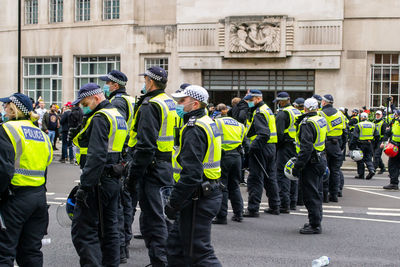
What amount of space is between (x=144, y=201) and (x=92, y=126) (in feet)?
3.51

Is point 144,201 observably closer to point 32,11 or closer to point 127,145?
point 127,145

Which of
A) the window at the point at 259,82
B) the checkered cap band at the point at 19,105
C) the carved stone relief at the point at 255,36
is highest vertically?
the carved stone relief at the point at 255,36

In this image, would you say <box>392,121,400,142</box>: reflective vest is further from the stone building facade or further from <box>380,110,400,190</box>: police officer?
the stone building facade

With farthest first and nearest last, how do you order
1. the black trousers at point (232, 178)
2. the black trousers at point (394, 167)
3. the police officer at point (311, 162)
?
the black trousers at point (394, 167)
the black trousers at point (232, 178)
the police officer at point (311, 162)

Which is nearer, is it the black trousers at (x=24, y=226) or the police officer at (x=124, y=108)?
the black trousers at (x=24, y=226)

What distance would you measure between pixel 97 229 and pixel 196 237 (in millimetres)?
1117

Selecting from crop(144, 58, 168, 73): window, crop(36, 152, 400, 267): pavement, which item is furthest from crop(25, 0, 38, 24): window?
crop(36, 152, 400, 267): pavement

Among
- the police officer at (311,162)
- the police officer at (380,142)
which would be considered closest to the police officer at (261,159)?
the police officer at (311,162)

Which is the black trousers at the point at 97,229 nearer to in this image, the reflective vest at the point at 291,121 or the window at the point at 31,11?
the reflective vest at the point at 291,121

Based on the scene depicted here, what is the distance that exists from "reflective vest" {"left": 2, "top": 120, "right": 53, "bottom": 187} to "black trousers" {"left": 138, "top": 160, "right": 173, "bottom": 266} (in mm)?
1221

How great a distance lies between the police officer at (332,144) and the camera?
10773mm

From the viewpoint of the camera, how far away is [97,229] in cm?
539

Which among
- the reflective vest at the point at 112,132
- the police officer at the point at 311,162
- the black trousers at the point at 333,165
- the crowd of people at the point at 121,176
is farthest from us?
the black trousers at the point at 333,165

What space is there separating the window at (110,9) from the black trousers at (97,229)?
70.2ft
